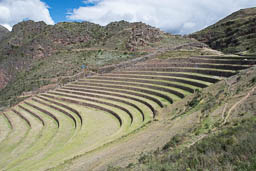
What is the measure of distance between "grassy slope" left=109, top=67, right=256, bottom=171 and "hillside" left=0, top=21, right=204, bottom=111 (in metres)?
21.7

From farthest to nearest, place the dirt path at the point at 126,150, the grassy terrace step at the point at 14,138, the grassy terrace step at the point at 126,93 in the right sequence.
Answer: the grassy terrace step at the point at 126,93 < the grassy terrace step at the point at 14,138 < the dirt path at the point at 126,150

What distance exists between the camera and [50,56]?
40406 mm

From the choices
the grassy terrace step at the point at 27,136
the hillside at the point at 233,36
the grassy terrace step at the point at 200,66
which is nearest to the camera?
the grassy terrace step at the point at 27,136

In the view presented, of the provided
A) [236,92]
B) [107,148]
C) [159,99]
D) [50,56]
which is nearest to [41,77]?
[50,56]

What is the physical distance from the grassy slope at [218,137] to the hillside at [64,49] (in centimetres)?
2167

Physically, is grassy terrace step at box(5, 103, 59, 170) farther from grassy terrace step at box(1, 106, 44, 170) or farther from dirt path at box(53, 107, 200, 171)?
dirt path at box(53, 107, 200, 171)

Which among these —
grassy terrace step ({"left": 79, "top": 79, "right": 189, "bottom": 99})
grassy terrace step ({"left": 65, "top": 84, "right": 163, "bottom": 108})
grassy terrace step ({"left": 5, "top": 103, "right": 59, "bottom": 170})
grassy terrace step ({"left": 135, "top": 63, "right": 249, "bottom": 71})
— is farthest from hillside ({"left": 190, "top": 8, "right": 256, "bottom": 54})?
grassy terrace step ({"left": 5, "top": 103, "right": 59, "bottom": 170})

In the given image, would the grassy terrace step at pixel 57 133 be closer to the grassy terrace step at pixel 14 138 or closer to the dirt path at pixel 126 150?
the grassy terrace step at pixel 14 138

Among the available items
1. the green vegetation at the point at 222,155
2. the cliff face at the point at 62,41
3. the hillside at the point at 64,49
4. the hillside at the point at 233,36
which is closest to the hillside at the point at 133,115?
the green vegetation at the point at 222,155

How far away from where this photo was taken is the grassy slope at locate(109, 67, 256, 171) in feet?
13.1

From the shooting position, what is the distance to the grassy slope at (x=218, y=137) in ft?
13.1

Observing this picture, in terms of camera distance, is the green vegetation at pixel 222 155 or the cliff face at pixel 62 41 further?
the cliff face at pixel 62 41

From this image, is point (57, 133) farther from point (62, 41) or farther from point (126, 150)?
point (62, 41)

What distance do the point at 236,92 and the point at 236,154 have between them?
6859 mm
